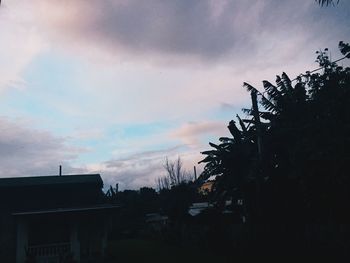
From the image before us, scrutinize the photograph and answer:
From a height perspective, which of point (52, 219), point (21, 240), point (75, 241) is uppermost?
point (52, 219)

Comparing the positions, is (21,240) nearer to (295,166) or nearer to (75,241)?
(75,241)

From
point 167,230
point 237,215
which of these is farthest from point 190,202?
point 237,215

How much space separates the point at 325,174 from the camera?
16.1 meters

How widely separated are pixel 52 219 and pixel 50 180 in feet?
6.92

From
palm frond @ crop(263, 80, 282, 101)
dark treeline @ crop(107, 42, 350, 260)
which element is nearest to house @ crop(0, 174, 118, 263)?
dark treeline @ crop(107, 42, 350, 260)

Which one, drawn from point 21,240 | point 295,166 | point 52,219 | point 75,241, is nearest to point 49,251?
point 75,241

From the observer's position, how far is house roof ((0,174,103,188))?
18.2 meters

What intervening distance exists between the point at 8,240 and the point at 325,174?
15746mm

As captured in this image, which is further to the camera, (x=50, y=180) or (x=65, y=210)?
(x=50, y=180)

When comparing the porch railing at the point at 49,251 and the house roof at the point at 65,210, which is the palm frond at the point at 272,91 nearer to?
the house roof at the point at 65,210

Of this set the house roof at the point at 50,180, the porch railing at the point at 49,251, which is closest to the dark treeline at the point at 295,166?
the house roof at the point at 50,180

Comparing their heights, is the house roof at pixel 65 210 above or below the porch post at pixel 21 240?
above

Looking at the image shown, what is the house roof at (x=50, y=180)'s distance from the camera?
18.2m

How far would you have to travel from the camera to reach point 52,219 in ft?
60.0
